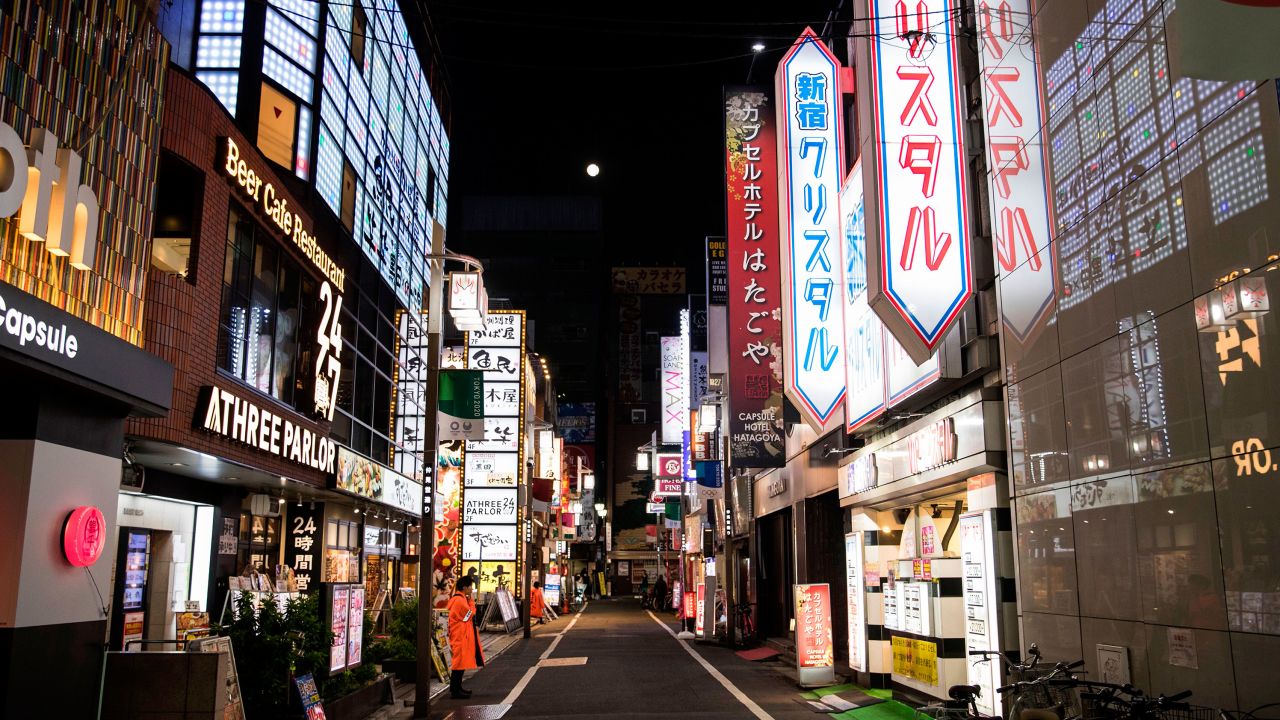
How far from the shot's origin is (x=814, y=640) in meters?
17.8

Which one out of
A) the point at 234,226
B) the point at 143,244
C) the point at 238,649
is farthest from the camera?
the point at 234,226

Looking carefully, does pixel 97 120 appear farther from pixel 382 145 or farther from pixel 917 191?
pixel 382 145

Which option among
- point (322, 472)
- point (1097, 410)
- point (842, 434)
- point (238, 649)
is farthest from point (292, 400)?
point (1097, 410)

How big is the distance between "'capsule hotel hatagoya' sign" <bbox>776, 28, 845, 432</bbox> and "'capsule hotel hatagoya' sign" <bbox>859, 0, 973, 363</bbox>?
213 inches

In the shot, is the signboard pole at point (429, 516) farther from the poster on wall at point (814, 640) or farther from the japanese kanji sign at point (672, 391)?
the japanese kanji sign at point (672, 391)

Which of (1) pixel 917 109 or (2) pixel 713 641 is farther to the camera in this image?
(2) pixel 713 641

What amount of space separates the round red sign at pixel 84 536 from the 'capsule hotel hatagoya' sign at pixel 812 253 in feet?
38.4

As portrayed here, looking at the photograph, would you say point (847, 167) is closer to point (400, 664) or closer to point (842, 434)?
point (842, 434)

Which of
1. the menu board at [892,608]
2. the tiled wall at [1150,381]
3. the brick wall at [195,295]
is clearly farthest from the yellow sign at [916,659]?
the brick wall at [195,295]

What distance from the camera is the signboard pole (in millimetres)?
14586

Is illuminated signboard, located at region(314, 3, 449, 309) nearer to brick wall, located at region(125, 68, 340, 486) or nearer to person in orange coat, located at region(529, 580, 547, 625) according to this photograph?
brick wall, located at region(125, 68, 340, 486)

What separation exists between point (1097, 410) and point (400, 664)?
13.7 metres

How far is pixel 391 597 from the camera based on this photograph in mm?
33281

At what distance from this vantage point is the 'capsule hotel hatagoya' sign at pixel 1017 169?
10.7m
